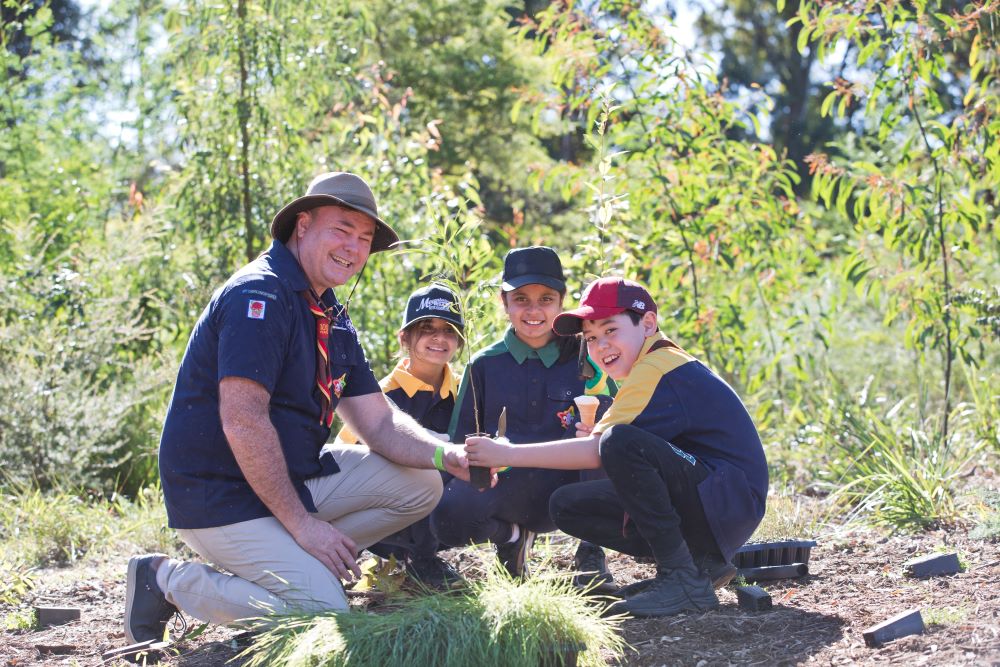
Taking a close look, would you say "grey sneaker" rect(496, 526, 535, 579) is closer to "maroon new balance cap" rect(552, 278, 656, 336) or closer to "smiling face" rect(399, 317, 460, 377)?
"smiling face" rect(399, 317, 460, 377)

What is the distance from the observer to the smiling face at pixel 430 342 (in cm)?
446

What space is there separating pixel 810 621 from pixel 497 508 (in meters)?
1.24

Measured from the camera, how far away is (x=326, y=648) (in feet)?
8.63

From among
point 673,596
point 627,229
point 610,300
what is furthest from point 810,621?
point 627,229

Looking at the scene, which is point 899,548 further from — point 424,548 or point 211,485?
point 211,485

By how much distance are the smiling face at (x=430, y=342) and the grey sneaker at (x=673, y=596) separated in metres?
1.44

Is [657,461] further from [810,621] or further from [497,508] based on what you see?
[497,508]

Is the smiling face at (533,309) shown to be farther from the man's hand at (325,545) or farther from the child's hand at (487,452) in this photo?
the man's hand at (325,545)

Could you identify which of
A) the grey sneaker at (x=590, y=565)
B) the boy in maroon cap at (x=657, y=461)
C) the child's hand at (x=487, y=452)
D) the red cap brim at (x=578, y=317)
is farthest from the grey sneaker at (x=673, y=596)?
the red cap brim at (x=578, y=317)

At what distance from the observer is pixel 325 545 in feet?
10.9

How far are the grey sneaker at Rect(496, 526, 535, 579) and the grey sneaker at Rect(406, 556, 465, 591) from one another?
198 mm

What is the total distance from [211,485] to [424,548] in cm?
106

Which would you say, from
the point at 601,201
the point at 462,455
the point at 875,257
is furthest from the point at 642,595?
the point at 875,257

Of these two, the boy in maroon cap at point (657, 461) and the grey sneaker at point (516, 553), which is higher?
the boy in maroon cap at point (657, 461)
